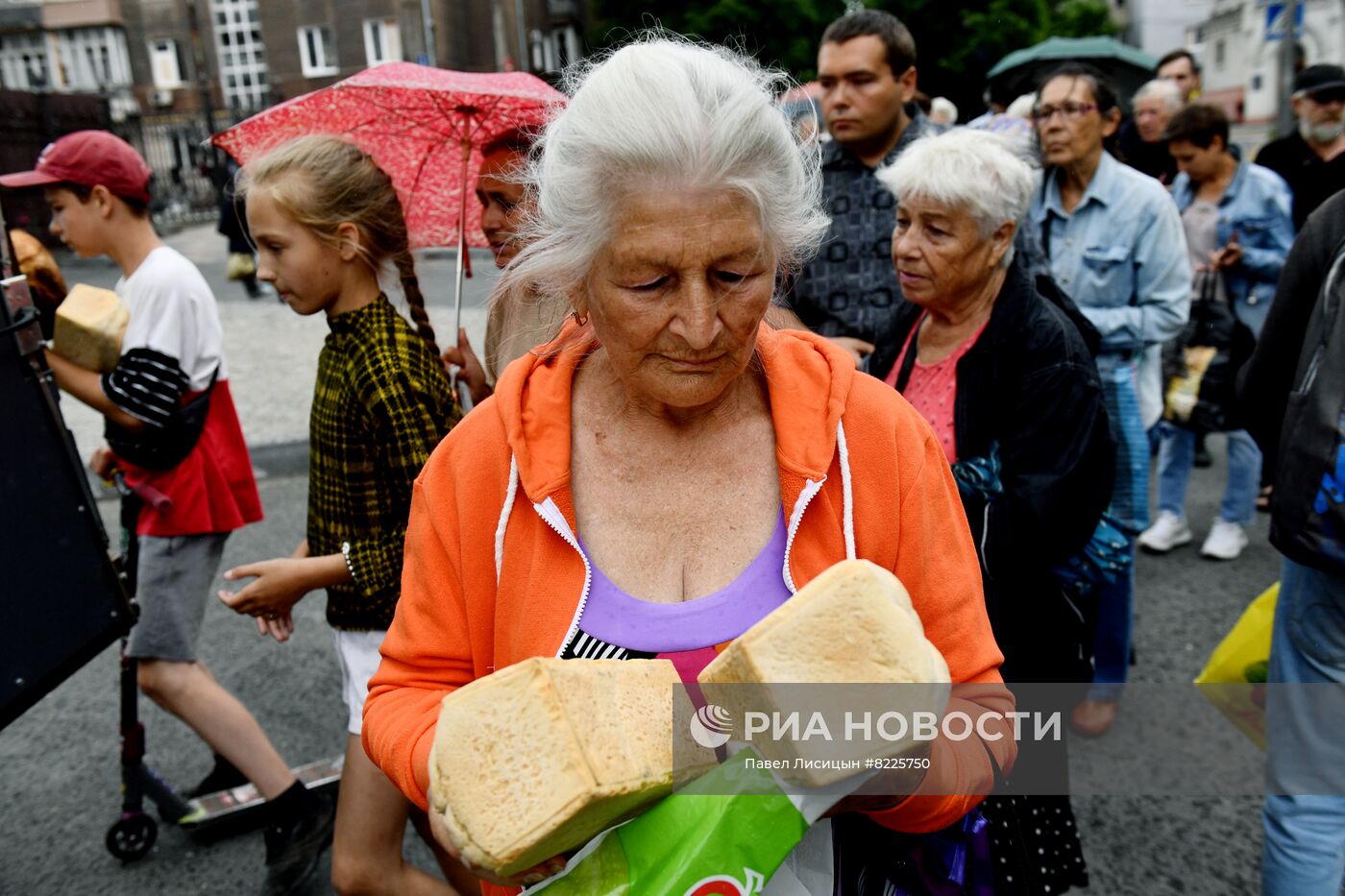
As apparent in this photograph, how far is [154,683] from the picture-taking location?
9.71 feet

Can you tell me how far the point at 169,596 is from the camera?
295 centimetres

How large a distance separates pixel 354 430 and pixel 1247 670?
2574 mm

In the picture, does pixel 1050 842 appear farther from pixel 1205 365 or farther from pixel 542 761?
pixel 1205 365

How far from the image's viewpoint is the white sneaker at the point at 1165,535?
5.09 m

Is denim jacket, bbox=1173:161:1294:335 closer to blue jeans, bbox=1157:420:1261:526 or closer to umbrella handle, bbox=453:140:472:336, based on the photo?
blue jeans, bbox=1157:420:1261:526

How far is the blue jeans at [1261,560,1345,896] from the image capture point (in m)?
2.10

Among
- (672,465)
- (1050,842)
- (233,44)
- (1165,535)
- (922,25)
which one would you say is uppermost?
(233,44)

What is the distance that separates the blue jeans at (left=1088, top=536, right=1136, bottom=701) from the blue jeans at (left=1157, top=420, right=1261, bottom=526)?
1606 millimetres

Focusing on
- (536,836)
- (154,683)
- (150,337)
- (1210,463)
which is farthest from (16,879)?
(1210,463)

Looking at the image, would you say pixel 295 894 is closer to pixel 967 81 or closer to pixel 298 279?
pixel 298 279

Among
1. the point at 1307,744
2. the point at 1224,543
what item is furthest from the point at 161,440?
the point at 1224,543

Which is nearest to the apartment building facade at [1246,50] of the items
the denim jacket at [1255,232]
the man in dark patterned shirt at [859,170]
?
the denim jacket at [1255,232]

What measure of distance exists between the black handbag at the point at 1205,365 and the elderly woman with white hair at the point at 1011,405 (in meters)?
2.26

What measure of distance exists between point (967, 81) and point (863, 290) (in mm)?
23834
